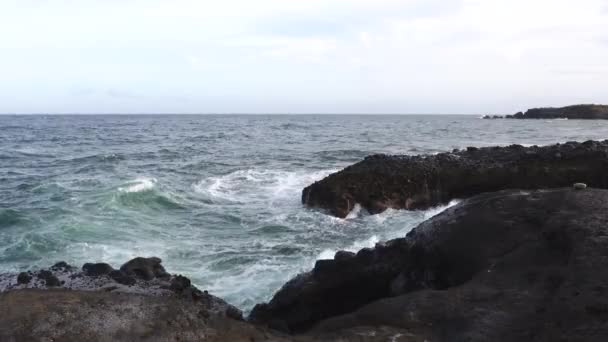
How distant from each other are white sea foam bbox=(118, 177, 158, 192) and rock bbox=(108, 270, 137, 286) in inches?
433

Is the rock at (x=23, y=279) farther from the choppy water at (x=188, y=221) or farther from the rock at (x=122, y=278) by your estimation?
the choppy water at (x=188, y=221)

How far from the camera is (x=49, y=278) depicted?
9258 mm

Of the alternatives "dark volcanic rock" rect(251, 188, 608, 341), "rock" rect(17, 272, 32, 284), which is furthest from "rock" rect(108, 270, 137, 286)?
"dark volcanic rock" rect(251, 188, 608, 341)

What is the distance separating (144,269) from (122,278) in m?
0.57

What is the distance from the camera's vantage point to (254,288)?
417 inches

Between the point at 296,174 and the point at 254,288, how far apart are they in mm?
15003

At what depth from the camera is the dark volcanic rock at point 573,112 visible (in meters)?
107

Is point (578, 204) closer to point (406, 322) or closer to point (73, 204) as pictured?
point (406, 322)

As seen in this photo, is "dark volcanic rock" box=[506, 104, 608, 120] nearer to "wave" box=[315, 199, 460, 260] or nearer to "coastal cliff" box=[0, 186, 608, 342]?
"wave" box=[315, 199, 460, 260]

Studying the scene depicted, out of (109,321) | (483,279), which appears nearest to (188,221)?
(109,321)

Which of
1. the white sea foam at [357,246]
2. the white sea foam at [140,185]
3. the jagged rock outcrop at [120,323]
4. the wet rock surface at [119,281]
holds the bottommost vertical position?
the white sea foam at [357,246]

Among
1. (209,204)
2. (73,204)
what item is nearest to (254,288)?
(209,204)

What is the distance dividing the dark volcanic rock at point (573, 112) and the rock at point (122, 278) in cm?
11381

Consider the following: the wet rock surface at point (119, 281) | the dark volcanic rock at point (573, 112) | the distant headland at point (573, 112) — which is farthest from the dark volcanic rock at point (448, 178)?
the dark volcanic rock at point (573, 112)
